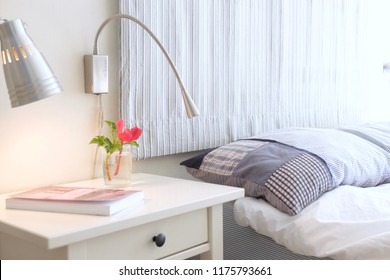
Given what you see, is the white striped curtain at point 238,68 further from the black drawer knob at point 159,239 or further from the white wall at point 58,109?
the black drawer knob at point 159,239

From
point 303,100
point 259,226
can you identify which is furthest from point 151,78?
point 303,100

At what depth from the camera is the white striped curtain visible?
58.4 inches

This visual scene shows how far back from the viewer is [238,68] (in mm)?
1811

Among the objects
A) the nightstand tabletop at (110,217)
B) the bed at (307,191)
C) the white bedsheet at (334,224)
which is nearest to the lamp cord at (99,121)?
the nightstand tabletop at (110,217)

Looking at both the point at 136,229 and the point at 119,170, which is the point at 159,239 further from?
the point at 119,170

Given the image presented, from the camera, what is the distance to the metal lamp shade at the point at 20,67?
3.13 ft

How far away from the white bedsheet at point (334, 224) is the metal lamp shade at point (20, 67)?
0.67 metres

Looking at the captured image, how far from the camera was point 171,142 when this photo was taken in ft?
5.15

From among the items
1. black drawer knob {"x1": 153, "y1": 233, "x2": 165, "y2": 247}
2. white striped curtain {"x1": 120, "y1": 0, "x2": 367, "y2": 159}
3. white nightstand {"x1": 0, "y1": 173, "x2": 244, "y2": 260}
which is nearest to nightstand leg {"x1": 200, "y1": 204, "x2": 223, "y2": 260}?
white nightstand {"x1": 0, "y1": 173, "x2": 244, "y2": 260}

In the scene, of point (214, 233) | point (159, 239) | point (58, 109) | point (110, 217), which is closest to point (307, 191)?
point (214, 233)

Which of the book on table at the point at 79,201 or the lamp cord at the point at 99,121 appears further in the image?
the lamp cord at the point at 99,121

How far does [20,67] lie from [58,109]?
1.11ft
